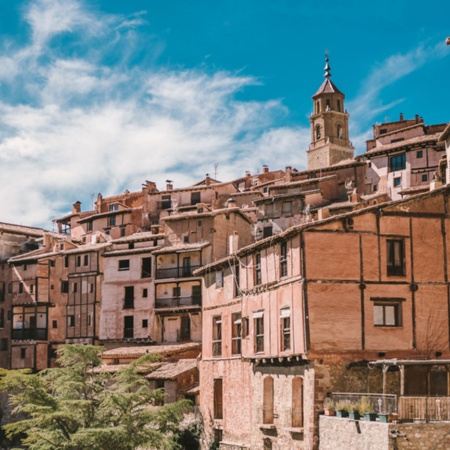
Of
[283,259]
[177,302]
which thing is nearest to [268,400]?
[283,259]

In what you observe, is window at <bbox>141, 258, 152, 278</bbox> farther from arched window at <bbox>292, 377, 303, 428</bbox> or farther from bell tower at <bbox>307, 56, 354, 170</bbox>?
bell tower at <bbox>307, 56, 354, 170</bbox>

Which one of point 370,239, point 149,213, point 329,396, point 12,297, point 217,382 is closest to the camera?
point 329,396

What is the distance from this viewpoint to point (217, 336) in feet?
136

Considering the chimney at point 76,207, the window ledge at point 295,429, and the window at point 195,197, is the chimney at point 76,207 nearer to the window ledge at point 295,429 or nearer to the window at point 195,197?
the window at point 195,197

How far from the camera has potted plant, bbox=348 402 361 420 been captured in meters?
26.3

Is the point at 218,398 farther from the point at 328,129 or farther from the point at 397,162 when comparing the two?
the point at 328,129

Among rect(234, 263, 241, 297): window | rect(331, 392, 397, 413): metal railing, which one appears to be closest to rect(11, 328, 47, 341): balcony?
rect(234, 263, 241, 297): window

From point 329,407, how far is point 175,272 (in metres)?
32.2

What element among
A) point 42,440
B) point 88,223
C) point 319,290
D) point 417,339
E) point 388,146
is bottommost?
point 42,440

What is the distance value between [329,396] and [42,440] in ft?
48.7

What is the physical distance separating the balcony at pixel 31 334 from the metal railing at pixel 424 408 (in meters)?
47.3

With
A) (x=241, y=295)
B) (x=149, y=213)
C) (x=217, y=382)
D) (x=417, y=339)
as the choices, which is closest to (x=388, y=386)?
(x=417, y=339)

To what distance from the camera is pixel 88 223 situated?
8275 cm

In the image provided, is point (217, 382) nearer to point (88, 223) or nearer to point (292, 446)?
point (292, 446)
